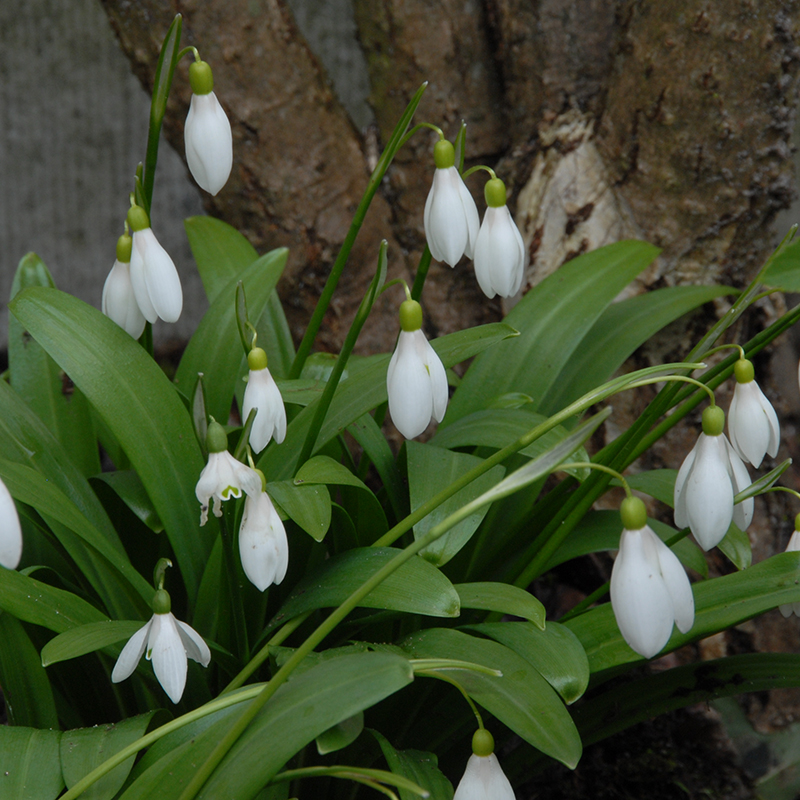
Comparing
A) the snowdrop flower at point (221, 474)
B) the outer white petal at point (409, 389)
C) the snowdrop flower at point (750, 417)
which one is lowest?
the snowdrop flower at point (750, 417)

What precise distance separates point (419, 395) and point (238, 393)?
578 mm

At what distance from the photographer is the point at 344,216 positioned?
1810 mm

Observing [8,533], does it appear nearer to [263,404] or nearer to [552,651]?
[263,404]

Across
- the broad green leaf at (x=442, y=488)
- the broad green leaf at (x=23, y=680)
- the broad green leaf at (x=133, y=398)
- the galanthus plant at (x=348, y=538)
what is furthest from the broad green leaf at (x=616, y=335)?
the broad green leaf at (x=23, y=680)

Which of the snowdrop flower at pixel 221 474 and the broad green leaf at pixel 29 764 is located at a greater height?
the snowdrop flower at pixel 221 474

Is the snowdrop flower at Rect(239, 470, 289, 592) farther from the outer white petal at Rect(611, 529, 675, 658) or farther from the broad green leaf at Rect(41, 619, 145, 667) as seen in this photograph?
the outer white petal at Rect(611, 529, 675, 658)

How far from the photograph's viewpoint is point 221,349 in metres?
1.29

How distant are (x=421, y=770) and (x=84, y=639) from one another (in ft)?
1.35

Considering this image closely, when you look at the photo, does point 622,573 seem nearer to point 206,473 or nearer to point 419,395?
point 419,395

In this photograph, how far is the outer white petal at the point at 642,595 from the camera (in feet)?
2.18

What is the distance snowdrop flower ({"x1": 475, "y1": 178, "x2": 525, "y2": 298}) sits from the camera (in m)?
0.93

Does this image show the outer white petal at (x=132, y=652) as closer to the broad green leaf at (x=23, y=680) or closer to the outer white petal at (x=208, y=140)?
the broad green leaf at (x=23, y=680)

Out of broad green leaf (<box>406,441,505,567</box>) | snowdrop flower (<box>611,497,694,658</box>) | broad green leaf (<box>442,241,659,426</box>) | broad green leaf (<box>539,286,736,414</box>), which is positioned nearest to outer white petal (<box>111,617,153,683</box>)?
broad green leaf (<box>406,441,505,567</box>)

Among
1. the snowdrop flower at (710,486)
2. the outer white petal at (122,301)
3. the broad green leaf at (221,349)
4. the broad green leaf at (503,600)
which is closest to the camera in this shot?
the snowdrop flower at (710,486)
